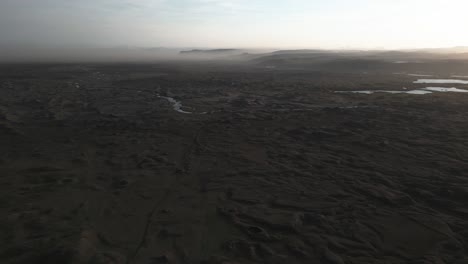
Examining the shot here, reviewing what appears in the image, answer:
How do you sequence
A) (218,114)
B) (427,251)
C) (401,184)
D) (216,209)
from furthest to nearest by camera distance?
(218,114) < (401,184) < (216,209) < (427,251)

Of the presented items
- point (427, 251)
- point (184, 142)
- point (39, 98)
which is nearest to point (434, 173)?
point (427, 251)

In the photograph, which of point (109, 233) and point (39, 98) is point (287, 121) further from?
point (39, 98)

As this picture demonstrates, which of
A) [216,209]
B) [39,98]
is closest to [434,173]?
[216,209]

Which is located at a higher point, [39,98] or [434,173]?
[39,98]

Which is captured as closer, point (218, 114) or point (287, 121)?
point (287, 121)

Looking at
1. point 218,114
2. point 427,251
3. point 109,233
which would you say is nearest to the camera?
point 427,251

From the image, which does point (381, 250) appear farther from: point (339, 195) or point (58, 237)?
point (58, 237)
